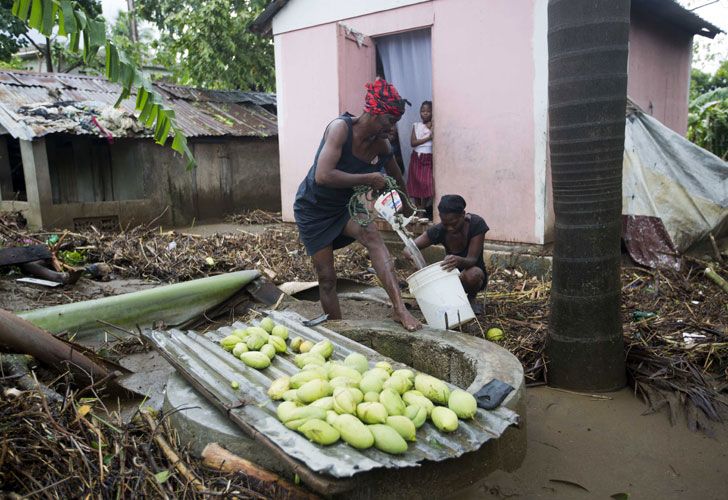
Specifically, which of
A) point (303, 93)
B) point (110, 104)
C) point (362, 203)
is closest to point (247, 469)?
point (362, 203)

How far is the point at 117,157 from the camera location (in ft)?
36.6

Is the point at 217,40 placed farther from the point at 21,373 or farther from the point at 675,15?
the point at 21,373

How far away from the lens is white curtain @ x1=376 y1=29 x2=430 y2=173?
771cm

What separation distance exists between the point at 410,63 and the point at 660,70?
3.68 metres

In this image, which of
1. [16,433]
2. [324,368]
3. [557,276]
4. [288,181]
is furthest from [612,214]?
[288,181]

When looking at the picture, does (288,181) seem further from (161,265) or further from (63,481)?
(63,481)

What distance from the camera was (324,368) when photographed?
2643mm

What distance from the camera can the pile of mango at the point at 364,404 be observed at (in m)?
2.07

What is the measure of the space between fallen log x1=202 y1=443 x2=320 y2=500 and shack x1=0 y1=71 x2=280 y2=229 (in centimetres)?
837

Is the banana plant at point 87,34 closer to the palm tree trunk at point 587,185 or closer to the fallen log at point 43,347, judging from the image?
the fallen log at point 43,347

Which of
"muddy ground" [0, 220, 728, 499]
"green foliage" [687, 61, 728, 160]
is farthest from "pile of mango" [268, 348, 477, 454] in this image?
"green foliage" [687, 61, 728, 160]

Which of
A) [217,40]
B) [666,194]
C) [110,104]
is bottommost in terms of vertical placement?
[666,194]

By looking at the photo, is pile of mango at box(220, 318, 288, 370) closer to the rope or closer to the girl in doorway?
the rope

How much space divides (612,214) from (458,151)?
12.2 feet
